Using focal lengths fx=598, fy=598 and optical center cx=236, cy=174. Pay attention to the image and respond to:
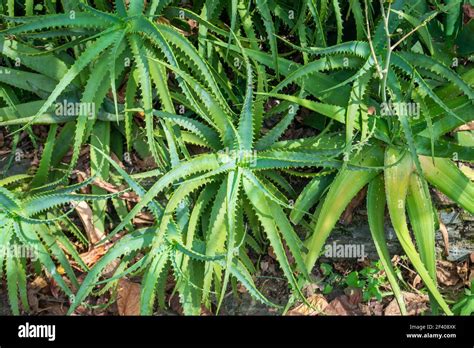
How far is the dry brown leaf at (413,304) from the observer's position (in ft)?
7.15

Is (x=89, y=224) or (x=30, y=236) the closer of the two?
(x=30, y=236)

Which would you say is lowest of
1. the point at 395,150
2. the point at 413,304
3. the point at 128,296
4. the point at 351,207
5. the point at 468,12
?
the point at 413,304

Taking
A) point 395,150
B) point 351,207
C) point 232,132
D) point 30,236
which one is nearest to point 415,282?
point 351,207

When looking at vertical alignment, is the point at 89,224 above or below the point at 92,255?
above

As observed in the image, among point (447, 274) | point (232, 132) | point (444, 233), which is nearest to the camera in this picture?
point (232, 132)

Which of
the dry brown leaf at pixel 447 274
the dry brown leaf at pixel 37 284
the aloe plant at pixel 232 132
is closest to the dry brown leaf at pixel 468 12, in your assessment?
the aloe plant at pixel 232 132

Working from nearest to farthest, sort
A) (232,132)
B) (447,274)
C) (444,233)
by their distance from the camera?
(232,132) < (444,233) < (447,274)

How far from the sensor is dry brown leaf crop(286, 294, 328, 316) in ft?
7.11

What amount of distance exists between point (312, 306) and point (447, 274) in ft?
1.71

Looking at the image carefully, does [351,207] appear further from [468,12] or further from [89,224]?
[89,224]

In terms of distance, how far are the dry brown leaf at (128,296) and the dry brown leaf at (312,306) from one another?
57 centimetres

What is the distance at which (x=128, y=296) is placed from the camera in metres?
2.25
